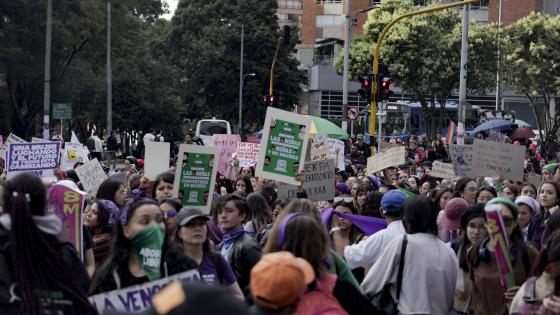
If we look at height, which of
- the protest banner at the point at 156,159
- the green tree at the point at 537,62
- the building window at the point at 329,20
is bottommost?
the protest banner at the point at 156,159

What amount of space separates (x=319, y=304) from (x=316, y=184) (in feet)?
24.5

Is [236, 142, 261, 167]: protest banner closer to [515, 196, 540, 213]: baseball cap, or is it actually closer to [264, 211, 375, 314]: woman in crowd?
[515, 196, 540, 213]: baseball cap

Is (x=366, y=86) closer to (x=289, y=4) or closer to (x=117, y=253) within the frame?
(x=117, y=253)

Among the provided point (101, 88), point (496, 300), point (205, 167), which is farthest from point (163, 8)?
point (496, 300)

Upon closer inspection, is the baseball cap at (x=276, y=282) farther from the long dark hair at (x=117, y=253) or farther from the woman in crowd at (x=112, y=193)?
the woman in crowd at (x=112, y=193)

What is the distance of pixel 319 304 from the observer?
4926mm

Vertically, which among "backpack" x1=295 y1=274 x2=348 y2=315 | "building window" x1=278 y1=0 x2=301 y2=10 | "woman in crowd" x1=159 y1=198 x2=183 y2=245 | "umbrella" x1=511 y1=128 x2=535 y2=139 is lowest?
"backpack" x1=295 y1=274 x2=348 y2=315

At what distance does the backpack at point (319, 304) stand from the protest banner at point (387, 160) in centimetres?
1120

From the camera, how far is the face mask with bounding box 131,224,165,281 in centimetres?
564

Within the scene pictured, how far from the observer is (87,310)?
508cm

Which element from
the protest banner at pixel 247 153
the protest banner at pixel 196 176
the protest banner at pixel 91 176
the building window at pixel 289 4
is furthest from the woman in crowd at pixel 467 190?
the building window at pixel 289 4

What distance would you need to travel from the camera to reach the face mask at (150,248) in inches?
222

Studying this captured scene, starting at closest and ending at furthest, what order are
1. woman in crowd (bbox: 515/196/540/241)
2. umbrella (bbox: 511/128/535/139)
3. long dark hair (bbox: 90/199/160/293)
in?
1. long dark hair (bbox: 90/199/160/293)
2. woman in crowd (bbox: 515/196/540/241)
3. umbrella (bbox: 511/128/535/139)

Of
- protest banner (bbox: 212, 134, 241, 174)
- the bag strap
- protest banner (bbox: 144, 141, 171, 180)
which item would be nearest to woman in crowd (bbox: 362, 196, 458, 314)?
the bag strap
